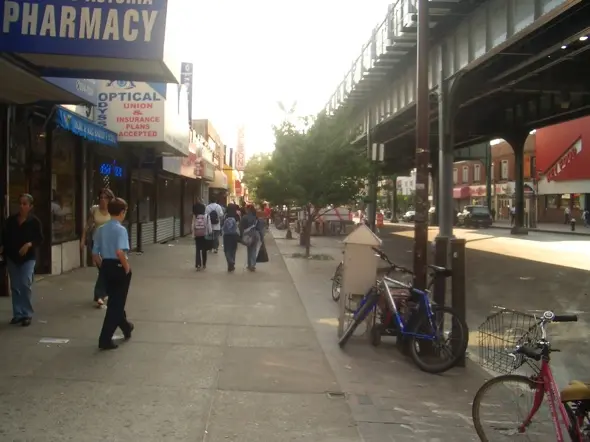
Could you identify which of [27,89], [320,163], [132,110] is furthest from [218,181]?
[27,89]

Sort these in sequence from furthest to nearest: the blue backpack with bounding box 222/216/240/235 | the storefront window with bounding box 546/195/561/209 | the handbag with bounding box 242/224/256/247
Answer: the storefront window with bounding box 546/195/561/209, the blue backpack with bounding box 222/216/240/235, the handbag with bounding box 242/224/256/247

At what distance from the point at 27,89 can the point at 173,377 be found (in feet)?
17.0

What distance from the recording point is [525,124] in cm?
3547

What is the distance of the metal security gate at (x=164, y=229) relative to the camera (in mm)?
22580

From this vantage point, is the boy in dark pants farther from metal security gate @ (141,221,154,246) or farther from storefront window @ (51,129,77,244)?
metal security gate @ (141,221,154,246)

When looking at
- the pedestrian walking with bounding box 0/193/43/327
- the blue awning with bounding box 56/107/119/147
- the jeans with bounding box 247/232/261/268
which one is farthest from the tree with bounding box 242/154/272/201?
the pedestrian walking with bounding box 0/193/43/327

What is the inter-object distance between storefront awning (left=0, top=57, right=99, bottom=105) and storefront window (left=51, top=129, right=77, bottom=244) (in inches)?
101

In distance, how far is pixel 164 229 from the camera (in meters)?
23.7

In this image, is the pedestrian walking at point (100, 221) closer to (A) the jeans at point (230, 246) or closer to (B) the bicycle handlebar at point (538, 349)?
(A) the jeans at point (230, 246)

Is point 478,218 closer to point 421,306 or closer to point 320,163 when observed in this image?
point 320,163

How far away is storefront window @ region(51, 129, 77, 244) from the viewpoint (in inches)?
481

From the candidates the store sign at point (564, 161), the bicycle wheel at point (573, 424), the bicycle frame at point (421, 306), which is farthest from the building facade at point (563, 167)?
the bicycle wheel at point (573, 424)

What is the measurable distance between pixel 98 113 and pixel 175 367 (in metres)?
9.47

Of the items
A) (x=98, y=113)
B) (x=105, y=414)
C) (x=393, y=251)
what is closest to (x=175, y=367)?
(x=105, y=414)
